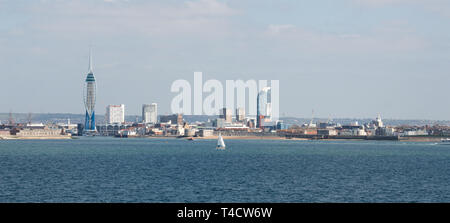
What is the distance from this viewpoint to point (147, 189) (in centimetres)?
4862

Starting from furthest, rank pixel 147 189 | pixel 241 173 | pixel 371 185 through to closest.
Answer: pixel 241 173
pixel 371 185
pixel 147 189

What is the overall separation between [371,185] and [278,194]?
11534 millimetres
